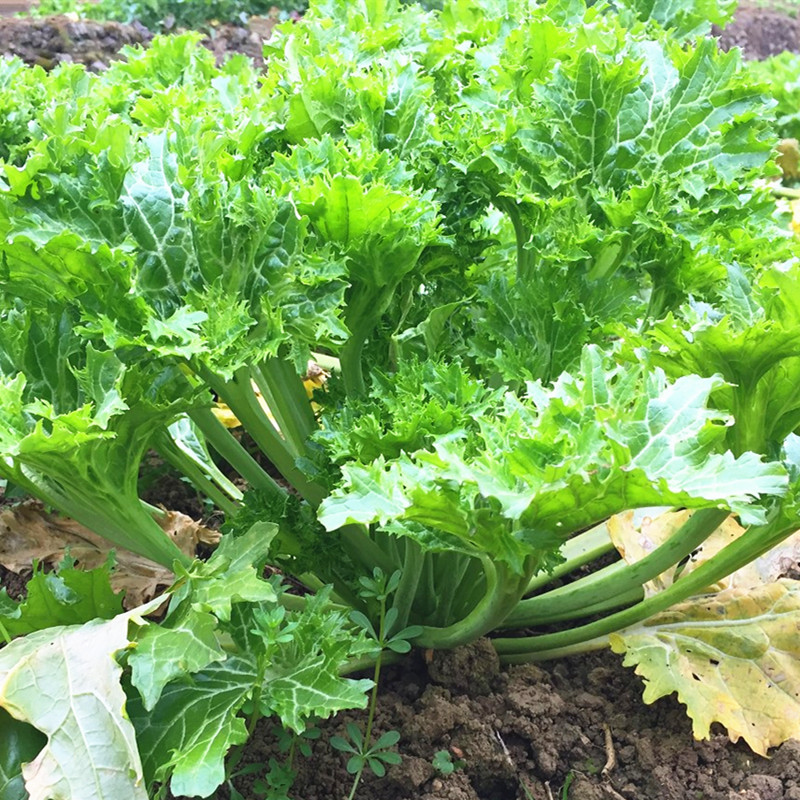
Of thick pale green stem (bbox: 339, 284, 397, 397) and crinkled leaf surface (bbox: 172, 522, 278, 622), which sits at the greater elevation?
thick pale green stem (bbox: 339, 284, 397, 397)

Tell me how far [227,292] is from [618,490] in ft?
2.58

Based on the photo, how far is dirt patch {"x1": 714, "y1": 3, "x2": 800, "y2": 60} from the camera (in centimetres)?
1032

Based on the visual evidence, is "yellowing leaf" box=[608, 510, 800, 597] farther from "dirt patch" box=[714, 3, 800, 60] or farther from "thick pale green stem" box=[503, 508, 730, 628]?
"dirt patch" box=[714, 3, 800, 60]

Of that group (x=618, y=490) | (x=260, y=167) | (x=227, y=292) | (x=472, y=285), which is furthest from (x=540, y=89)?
(x=618, y=490)

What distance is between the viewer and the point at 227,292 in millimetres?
1701

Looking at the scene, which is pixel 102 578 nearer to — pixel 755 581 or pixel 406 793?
pixel 406 793

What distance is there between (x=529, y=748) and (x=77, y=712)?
3.03ft

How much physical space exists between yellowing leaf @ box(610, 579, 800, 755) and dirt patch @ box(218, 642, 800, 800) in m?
0.08

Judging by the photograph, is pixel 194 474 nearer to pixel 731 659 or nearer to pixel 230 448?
pixel 230 448

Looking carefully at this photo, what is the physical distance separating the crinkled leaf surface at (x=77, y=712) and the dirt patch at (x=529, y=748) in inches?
18.3

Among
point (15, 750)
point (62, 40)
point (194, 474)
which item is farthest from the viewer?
point (62, 40)

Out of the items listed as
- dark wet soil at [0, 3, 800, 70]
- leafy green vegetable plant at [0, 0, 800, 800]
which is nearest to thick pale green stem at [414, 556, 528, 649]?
leafy green vegetable plant at [0, 0, 800, 800]

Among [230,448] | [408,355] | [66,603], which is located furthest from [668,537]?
[66,603]

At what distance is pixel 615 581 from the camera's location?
2.02 m
